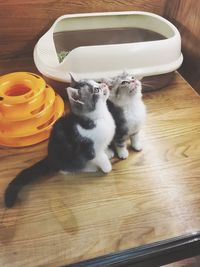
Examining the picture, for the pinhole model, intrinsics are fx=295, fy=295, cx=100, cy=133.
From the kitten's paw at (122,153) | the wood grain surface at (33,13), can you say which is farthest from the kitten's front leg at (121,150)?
the wood grain surface at (33,13)

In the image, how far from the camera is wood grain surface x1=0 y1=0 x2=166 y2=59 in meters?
1.02

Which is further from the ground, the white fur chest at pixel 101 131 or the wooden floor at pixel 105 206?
the white fur chest at pixel 101 131

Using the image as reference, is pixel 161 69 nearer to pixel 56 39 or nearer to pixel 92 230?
pixel 56 39

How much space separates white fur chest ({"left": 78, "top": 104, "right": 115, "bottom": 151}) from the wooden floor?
0.36 feet

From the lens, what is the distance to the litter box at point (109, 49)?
0.86 metres

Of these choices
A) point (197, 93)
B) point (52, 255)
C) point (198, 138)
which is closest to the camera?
point (52, 255)

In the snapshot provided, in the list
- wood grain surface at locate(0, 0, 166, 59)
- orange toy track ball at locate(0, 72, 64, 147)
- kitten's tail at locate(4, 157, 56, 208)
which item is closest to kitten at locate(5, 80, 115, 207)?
kitten's tail at locate(4, 157, 56, 208)

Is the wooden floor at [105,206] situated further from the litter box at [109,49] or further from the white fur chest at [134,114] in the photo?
the litter box at [109,49]

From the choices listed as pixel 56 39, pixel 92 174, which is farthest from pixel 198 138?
pixel 56 39

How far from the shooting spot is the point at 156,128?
0.88 m

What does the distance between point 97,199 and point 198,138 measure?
0.36 meters

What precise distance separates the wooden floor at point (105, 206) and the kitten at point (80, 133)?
0.04 meters

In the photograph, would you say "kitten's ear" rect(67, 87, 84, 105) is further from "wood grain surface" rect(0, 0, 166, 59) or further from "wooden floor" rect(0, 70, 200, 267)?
"wood grain surface" rect(0, 0, 166, 59)

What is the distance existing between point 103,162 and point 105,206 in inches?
4.3
